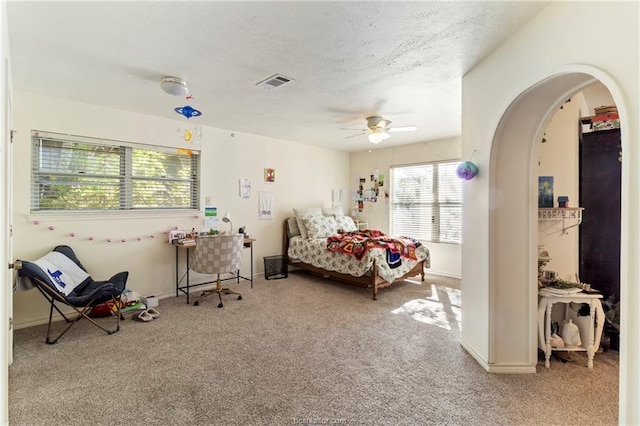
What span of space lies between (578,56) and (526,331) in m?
1.90

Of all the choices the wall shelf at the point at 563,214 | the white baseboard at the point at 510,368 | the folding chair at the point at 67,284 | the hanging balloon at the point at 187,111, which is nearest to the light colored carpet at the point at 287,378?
the white baseboard at the point at 510,368

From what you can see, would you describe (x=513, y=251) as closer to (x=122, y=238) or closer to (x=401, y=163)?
(x=401, y=163)

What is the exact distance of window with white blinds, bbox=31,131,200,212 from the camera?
3.24 metres

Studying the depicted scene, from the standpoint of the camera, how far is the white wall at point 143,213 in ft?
10.1

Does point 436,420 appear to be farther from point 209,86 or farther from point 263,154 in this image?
point 263,154

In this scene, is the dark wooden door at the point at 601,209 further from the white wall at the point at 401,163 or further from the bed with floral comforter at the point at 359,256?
the white wall at the point at 401,163

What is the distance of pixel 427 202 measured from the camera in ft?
18.3

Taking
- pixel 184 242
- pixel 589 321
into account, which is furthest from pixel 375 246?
pixel 184 242

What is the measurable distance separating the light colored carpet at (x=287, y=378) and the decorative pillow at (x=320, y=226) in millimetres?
2034

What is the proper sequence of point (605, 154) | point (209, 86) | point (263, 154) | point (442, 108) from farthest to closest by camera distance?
1. point (263, 154)
2. point (442, 108)
3. point (209, 86)
4. point (605, 154)

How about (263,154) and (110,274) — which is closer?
(110,274)

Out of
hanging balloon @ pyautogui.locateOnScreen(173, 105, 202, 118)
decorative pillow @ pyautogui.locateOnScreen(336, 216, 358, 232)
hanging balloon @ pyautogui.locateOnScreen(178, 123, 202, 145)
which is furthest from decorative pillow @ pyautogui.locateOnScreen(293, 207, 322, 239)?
hanging balloon @ pyautogui.locateOnScreen(173, 105, 202, 118)

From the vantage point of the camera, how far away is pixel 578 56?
149cm

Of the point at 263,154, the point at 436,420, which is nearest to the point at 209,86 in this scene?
the point at 263,154
